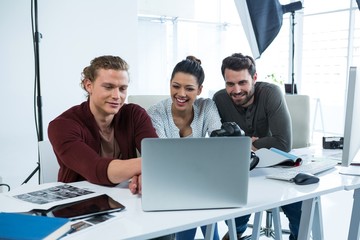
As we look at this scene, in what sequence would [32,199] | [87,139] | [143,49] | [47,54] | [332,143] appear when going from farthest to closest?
1. [143,49]
2. [47,54]
3. [332,143]
4. [87,139]
5. [32,199]

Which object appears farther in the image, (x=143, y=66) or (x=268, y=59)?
(x=268, y=59)

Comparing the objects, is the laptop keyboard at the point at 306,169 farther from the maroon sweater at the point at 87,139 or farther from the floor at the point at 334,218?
the floor at the point at 334,218

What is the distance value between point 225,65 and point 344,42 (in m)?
4.25

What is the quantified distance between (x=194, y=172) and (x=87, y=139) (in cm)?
60

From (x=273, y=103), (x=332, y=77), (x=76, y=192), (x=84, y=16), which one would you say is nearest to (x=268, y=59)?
(x=332, y=77)

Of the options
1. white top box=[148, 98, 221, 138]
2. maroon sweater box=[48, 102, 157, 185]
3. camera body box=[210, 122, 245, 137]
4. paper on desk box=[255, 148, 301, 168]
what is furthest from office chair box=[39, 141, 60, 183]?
paper on desk box=[255, 148, 301, 168]

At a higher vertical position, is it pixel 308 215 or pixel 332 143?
pixel 332 143

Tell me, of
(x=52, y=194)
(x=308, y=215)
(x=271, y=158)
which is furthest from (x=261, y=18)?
(x=52, y=194)

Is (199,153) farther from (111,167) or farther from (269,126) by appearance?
(269,126)

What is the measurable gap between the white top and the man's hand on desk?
0.55 meters

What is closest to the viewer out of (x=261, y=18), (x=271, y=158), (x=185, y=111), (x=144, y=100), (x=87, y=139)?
(x=87, y=139)

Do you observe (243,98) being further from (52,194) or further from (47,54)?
A: (47,54)

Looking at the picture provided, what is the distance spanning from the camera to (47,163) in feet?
5.29

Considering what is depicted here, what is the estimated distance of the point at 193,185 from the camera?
3.30ft
